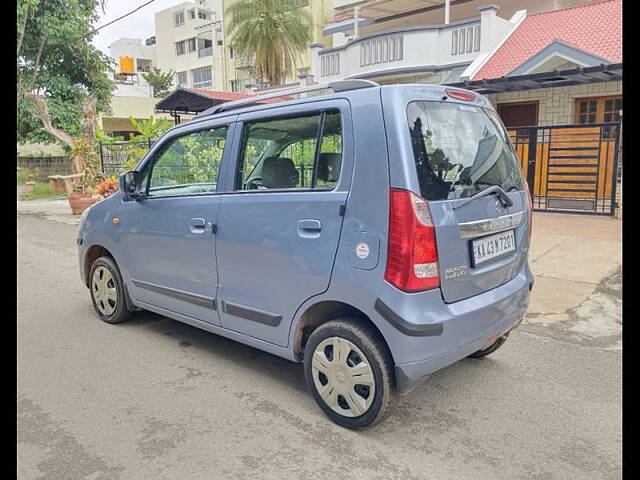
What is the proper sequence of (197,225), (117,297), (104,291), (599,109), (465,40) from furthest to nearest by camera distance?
(465,40)
(599,109)
(104,291)
(117,297)
(197,225)

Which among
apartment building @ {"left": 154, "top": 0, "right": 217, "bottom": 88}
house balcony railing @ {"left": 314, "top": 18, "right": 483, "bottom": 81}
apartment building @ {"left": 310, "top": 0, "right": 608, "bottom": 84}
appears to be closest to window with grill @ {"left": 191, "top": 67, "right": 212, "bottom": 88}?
apartment building @ {"left": 154, "top": 0, "right": 217, "bottom": 88}

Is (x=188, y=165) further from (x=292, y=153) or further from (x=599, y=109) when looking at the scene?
(x=599, y=109)

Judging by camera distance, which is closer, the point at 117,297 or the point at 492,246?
the point at 492,246

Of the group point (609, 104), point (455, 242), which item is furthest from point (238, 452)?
point (609, 104)

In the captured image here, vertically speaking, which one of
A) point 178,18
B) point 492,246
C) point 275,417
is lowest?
point 275,417

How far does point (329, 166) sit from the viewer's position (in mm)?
3051

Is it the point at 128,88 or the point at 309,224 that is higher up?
the point at 128,88

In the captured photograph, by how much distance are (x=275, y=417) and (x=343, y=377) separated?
53 cm

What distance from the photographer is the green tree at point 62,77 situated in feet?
52.6

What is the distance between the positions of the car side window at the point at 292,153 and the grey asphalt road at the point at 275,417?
142 cm

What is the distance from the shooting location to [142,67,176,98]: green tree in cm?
4656

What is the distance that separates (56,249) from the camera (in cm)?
903

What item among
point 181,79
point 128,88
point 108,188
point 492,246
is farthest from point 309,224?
point 128,88
